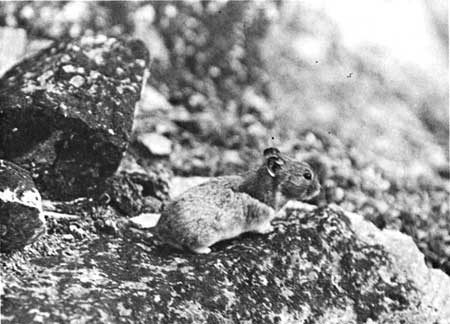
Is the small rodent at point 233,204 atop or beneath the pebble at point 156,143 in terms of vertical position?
atop

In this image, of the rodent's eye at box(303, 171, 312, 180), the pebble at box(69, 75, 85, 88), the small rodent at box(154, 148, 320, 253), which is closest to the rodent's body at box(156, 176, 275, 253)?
the small rodent at box(154, 148, 320, 253)

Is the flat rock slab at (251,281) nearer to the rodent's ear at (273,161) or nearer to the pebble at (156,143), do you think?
the rodent's ear at (273,161)

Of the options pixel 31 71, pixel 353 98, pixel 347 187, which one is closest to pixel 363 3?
pixel 353 98

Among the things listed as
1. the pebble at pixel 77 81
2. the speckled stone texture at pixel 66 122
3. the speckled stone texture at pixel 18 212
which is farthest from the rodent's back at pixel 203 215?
the pebble at pixel 77 81

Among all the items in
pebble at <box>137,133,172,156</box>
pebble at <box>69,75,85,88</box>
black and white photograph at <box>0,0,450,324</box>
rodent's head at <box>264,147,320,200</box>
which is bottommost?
pebble at <box>137,133,172,156</box>

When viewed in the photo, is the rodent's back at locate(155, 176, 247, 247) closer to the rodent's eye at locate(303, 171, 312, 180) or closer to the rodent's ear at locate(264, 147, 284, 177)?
the rodent's ear at locate(264, 147, 284, 177)

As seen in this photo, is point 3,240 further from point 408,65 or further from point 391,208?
point 408,65

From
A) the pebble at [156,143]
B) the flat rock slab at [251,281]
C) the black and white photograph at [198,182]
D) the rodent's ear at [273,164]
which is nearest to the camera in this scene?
the flat rock slab at [251,281]
